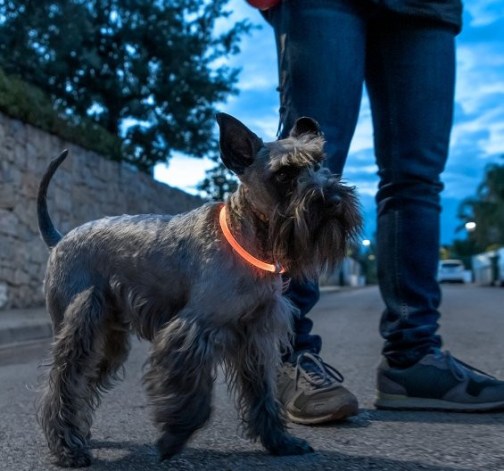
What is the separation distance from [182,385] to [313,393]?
89 centimetres

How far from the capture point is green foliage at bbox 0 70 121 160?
40.2 ft

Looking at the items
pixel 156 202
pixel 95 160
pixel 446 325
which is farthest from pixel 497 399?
pixel 156 202

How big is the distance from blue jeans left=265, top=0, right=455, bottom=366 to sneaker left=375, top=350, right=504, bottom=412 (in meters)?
0.08

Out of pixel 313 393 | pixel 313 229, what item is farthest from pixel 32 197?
pixel 313 229

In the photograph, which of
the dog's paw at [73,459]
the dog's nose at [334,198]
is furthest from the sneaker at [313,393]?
the dog's nose at [334,198]

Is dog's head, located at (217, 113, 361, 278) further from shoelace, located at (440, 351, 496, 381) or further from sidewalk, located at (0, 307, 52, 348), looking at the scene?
sidewalk, located at (0, 307, 52, 348)

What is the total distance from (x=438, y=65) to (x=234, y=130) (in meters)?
1.42

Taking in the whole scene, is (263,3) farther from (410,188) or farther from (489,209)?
(489,209)

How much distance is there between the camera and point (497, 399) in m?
3.49

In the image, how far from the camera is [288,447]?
9.12 ft

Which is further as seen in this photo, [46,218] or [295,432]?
[46,218]

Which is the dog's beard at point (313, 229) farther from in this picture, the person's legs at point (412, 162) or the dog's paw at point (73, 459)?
the person's legs at point (412, 162)

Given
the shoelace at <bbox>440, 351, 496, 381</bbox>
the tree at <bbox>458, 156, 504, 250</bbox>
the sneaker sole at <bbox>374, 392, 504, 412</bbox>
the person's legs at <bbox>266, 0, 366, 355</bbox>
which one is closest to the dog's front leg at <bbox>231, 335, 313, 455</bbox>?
the person's legs at <bbox>266, 0, 366, 355</bbox>

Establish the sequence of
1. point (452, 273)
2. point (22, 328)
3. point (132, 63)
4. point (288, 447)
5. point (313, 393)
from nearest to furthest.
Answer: point (288, 447)
point (313, 393)
point (22, 328)
point (132, 63)
point (452, 273)
